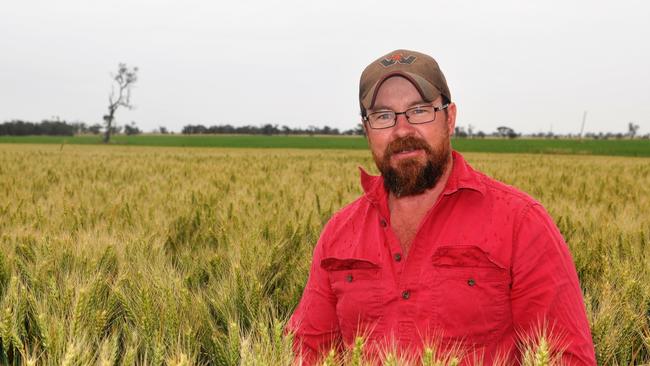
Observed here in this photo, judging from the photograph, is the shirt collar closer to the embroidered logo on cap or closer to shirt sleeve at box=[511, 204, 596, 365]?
shirt sleeve at box=[511, 204, 596, 365]

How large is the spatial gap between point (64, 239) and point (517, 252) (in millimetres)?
2136

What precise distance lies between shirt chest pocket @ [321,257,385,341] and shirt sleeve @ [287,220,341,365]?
0.14 feet

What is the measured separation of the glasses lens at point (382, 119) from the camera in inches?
70.9

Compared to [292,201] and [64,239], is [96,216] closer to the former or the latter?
[64,239]

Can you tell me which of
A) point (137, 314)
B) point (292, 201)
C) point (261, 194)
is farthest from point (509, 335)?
point (261, 194)

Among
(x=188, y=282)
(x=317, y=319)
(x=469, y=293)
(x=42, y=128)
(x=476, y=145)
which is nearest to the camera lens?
(x=469, y=293)

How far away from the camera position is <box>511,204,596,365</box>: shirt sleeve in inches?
56.8

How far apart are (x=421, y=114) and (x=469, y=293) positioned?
2.01 ft

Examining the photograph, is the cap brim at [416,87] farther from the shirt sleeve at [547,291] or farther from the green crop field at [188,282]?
the green crop field at [188,282]

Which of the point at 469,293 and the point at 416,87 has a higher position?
the point at 416,87

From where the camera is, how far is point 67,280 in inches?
76.6

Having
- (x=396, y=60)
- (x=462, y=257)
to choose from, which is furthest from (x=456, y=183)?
(x=396, y=60)

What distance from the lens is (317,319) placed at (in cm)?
188

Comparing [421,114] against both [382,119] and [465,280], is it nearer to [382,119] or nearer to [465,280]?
[382,119]
